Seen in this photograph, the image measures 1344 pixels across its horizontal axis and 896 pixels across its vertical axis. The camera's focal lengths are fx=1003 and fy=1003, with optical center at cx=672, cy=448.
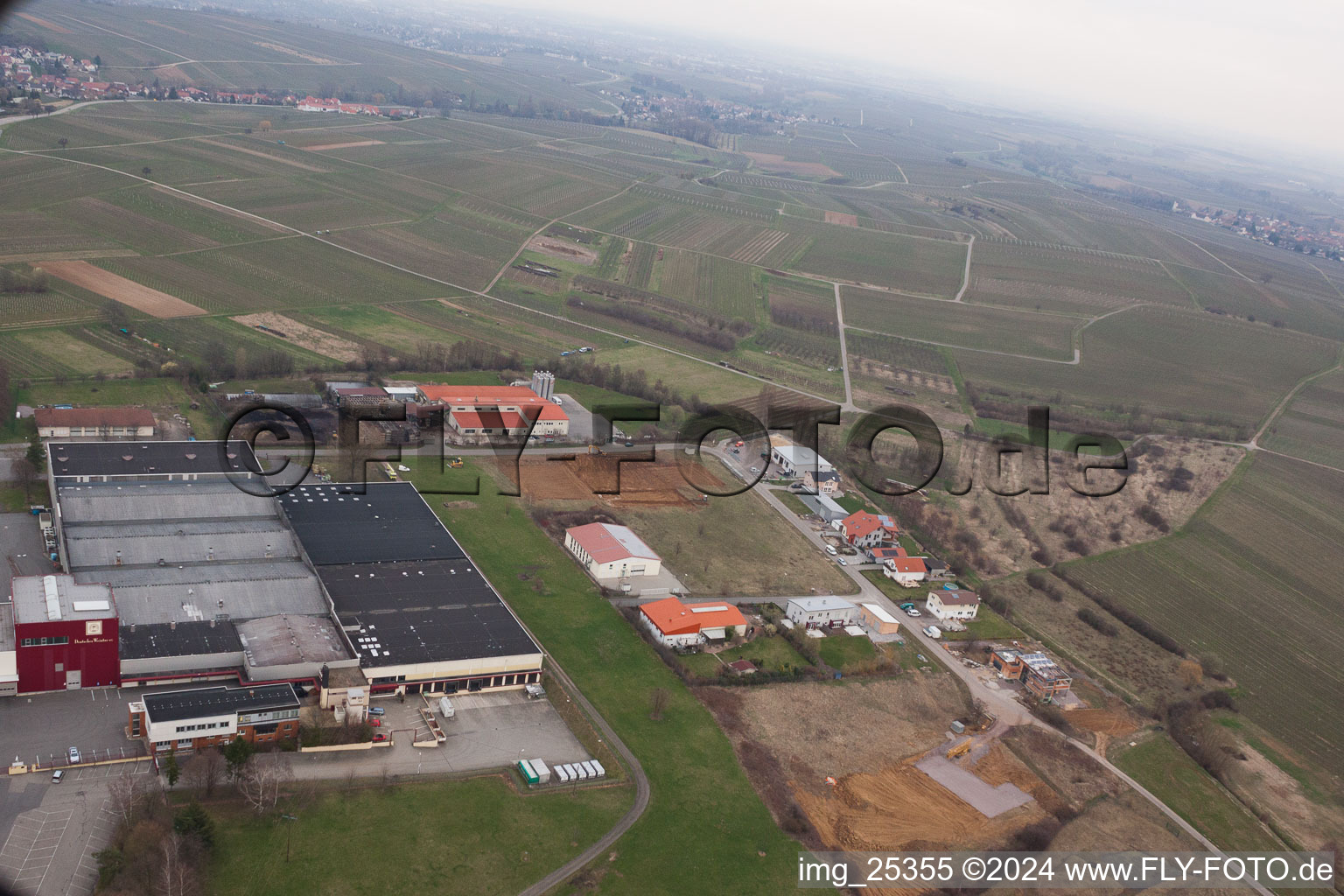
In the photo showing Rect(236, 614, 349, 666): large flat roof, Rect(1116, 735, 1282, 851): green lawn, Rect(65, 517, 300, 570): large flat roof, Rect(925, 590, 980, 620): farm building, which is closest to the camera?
Rect(1116, 735, 1282, 851): green lawn

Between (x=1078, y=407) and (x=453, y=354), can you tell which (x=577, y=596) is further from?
(x=1078, y=407)

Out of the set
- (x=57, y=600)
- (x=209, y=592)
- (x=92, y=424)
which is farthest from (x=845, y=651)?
(x=92, y=424)

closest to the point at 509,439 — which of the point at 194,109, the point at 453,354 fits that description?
the point at 453,354

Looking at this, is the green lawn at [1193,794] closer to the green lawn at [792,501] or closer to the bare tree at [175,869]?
the green lawn at [792,501]

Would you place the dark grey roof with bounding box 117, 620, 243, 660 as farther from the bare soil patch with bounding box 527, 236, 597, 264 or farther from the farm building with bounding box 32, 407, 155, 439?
the bare soil patch with bounding box 527, 236, 597, 264

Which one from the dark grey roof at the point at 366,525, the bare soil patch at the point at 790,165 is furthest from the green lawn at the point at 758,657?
the bare soil patch at the point at 790,165

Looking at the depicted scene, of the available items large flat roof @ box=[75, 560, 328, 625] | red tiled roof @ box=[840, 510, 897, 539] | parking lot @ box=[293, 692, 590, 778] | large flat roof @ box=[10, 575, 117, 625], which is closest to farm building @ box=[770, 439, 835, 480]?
red tiled roof @ box=[840, 510, 897, 539]
